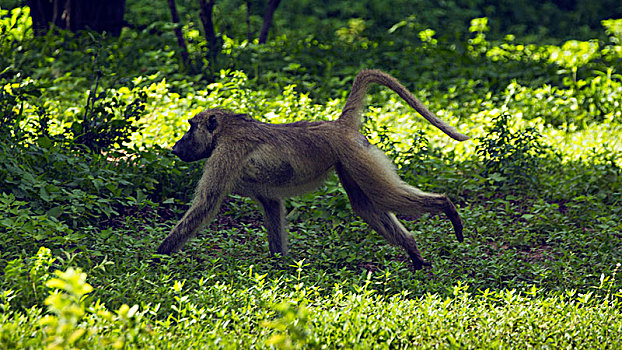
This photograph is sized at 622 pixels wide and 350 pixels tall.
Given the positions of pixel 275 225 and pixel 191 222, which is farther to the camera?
pixel 275 225

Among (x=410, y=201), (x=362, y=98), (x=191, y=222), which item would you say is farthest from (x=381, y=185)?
(x=191, y=222)

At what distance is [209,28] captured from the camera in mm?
9961

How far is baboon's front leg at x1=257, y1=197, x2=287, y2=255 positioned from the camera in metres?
5.68

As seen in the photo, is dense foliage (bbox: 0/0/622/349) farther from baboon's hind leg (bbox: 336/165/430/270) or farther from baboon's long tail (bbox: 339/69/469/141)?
baboon's long tail (bbox: 339/69/469/141)

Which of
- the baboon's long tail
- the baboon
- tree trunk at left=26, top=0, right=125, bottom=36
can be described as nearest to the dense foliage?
tree trunk at left=26, top=0, right=125, bottom=36

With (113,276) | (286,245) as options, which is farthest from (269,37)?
(113,276)

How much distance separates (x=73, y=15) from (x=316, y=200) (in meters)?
5.40

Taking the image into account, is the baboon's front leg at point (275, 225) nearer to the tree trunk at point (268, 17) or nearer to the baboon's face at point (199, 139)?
the baboon's face at point (199, 139)

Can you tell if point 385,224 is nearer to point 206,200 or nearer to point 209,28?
point 206,200

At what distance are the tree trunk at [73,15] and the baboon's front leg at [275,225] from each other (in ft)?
18.5

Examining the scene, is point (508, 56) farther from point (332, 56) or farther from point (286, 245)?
point (286, 245)

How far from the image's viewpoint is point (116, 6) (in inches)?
417

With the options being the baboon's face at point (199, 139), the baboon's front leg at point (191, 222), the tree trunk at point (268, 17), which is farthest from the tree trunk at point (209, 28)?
the baboon's front leg at point (191, 222)

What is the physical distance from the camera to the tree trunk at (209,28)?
977cm
